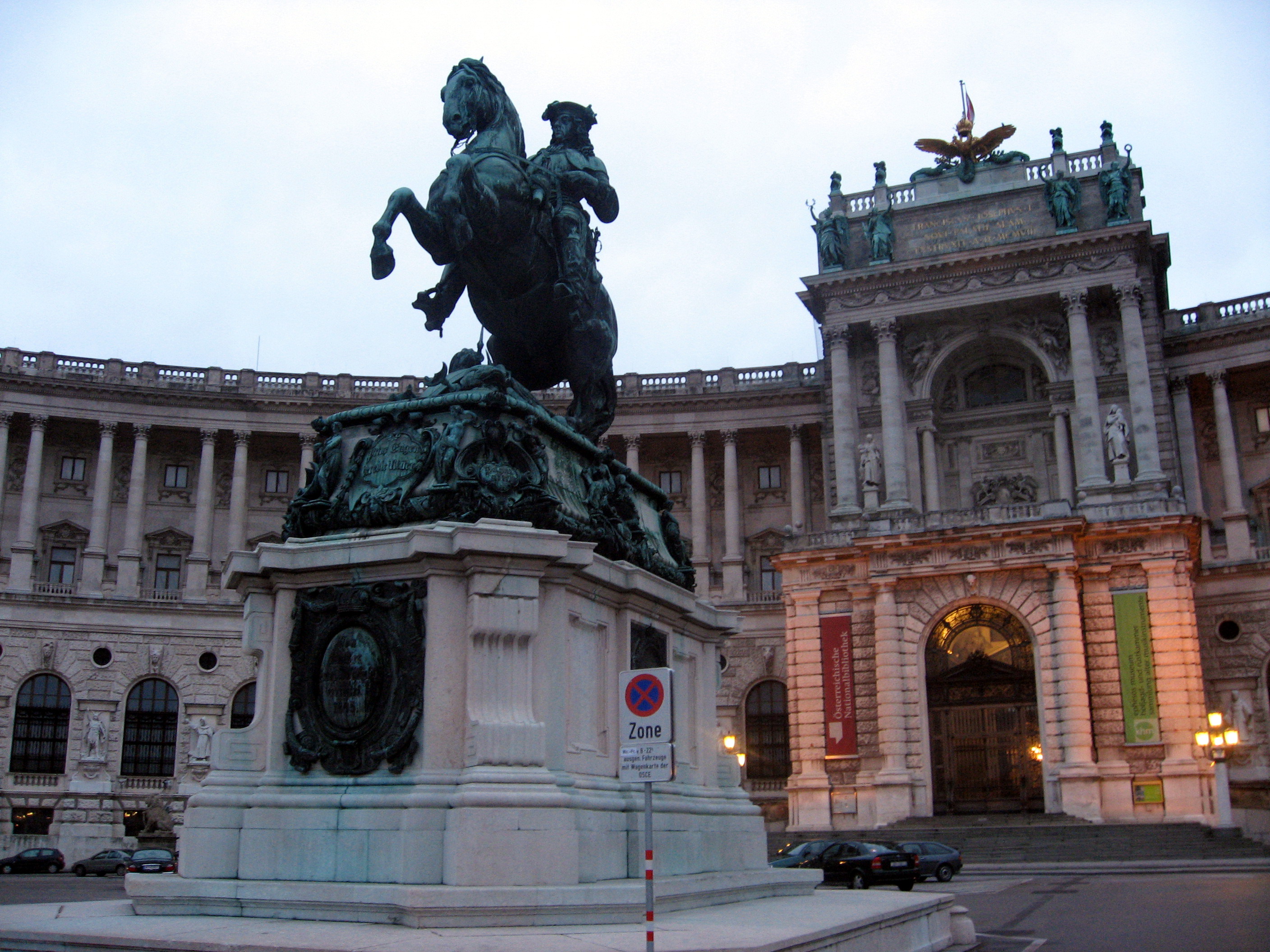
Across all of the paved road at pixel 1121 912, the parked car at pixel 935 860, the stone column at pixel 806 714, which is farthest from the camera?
the stone column at pixel 806 714

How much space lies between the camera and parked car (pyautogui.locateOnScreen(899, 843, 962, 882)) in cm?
3022

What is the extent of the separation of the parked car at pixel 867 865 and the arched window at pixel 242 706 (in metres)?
31.0

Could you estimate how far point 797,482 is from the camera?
2183 inches

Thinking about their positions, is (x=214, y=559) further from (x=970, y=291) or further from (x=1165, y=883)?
(x=1165, y=883)

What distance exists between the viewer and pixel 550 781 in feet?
31.2

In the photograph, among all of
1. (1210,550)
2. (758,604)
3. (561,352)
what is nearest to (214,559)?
(758,604)

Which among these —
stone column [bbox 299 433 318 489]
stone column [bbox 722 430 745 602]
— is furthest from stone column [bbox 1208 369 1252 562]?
stone column [bbox 299 433 318 489]

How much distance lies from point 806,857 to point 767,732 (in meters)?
24.4

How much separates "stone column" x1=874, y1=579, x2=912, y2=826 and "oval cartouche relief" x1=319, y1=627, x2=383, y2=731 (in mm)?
34310

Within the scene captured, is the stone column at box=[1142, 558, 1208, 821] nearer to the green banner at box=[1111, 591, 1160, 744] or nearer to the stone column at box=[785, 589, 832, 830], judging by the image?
the green banner at box=[1111, 591, 1160, 744]

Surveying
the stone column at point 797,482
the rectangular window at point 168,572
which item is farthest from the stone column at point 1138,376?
the rectangular window at point 168,572

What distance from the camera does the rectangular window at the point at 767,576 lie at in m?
56.2

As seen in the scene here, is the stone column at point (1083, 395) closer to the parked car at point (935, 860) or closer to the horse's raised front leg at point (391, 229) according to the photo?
the parked car at point (935, 860)

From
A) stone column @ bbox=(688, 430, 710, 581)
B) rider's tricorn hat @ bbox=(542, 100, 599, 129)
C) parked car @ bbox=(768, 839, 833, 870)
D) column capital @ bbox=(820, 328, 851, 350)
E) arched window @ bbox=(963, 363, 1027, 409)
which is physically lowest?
parked car @ bbox=(768, 839, 833, 870)
